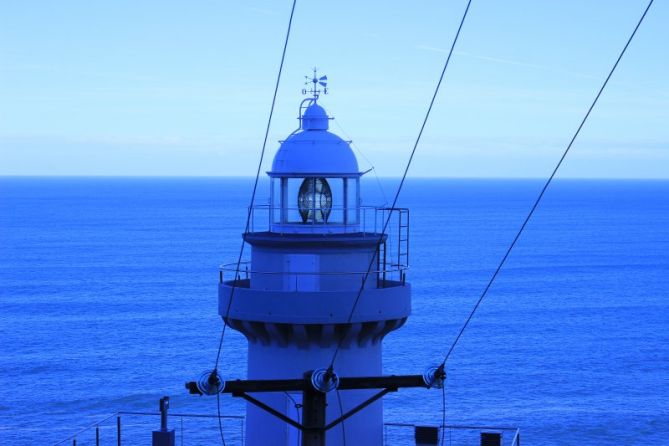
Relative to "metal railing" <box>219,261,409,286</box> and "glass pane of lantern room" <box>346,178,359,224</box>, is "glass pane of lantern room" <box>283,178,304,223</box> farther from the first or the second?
"metal railing" <box>219,261,409,286</box>

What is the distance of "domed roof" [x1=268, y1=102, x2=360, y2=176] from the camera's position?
46.9 feet

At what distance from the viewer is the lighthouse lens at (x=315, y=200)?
47.3ft

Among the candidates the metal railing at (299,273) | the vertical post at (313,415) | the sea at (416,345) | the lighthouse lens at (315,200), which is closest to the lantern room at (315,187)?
the lighthouse lens at (315,200)

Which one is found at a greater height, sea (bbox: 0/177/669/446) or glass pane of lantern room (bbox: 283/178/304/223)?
sea (bbox: 0/177/669/446)

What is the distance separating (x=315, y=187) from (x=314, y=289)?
140 cm

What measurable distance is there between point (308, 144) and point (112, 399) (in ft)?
141

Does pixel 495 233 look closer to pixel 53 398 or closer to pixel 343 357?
pixel 53 398

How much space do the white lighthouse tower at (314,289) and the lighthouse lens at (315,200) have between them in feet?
0.04

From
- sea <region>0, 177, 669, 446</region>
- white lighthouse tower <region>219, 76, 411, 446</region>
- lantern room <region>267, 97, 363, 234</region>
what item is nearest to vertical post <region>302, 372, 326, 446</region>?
white lighthouse tower <region>219, 76, 411, 446</region>

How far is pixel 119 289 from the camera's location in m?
92.0

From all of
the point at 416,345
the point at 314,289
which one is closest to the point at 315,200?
the point at 314,289

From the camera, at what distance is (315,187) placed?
1448 centimetres

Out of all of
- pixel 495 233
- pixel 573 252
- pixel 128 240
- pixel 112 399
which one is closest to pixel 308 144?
pixel 112 399

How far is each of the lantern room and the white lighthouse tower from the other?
0.01 m
